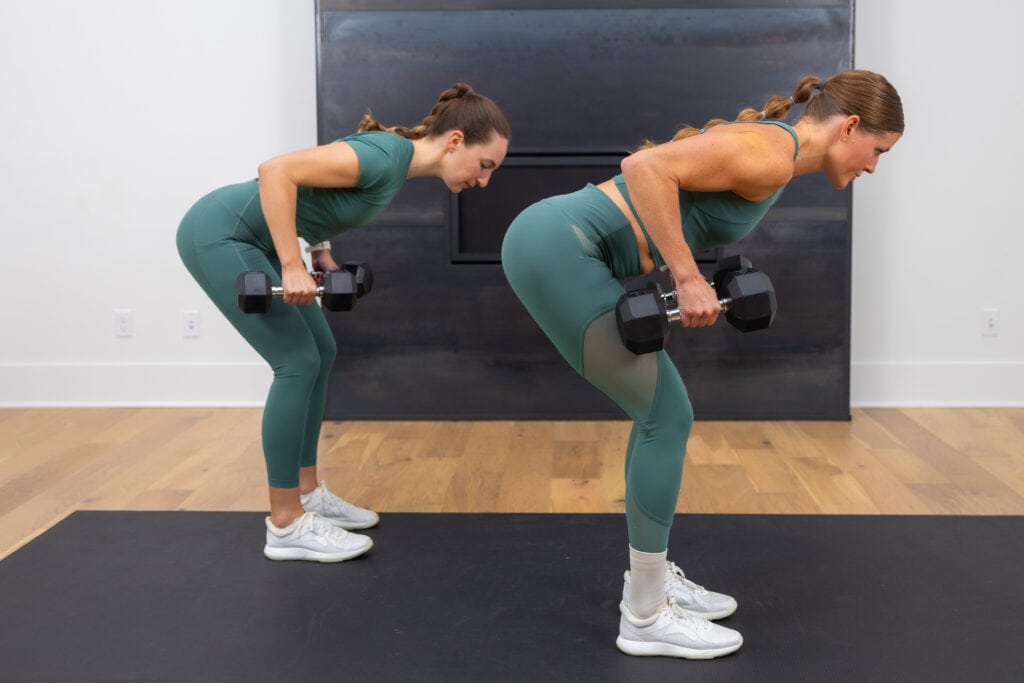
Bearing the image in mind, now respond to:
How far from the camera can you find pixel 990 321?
3.85m

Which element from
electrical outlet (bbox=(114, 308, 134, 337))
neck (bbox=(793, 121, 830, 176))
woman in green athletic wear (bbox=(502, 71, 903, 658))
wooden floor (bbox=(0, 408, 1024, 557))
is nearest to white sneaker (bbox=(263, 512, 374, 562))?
wooden floor (bbox=(0, 408, 1024, 557))

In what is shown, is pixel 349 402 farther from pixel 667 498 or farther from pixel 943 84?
pixel 943 84

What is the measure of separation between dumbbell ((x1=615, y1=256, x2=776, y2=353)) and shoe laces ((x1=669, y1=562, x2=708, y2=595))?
0.55 m

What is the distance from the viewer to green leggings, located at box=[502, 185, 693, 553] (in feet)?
5.49

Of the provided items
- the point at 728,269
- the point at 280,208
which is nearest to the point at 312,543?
the point at 280,208

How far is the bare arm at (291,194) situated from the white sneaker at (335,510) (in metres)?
0.62

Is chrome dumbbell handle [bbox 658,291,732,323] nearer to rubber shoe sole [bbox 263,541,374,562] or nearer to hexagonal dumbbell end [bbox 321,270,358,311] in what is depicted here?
hexagonal dumbbell end [bbox 321,270,358,311]

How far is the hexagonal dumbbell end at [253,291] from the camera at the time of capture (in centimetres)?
204

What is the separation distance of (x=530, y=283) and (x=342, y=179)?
1.92 feet

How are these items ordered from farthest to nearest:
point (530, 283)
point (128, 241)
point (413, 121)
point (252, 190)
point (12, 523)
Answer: point (128, 241), point (413, 121), point (12, 523), point (252, 190), point (530, 283)

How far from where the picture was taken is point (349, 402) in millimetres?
3781

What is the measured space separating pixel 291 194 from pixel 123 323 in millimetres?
2252

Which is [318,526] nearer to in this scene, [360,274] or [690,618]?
[360,274]

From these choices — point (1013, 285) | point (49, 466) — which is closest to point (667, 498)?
point (49, 466)
